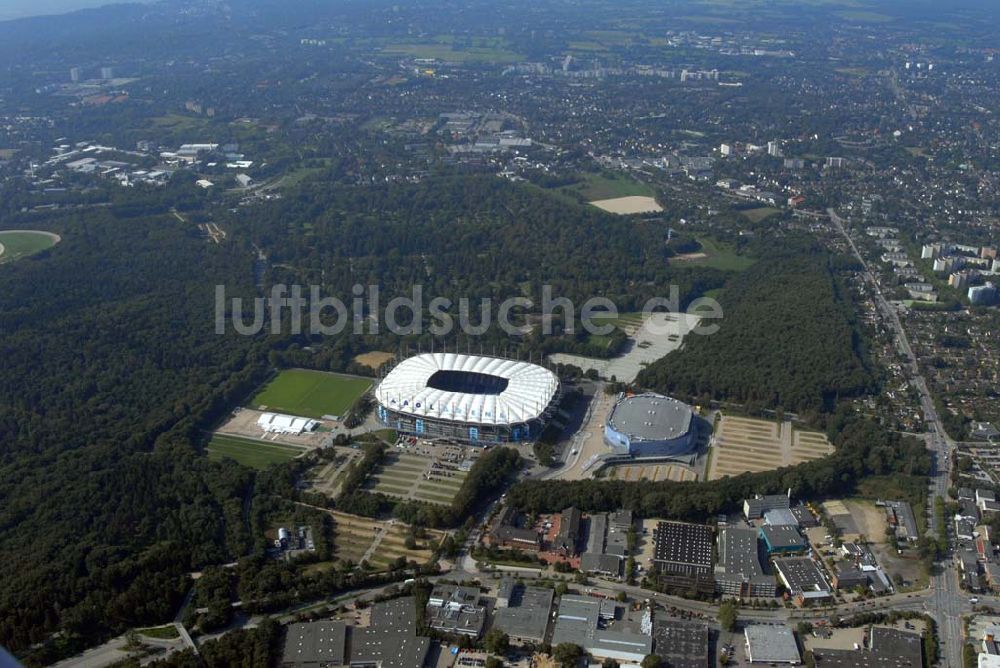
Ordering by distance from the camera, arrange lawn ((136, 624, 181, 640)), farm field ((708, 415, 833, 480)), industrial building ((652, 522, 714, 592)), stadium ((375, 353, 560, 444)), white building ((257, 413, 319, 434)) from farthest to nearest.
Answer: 1. white building ((257, 413, 319, 434))
2. stadium ((375, 353, 560, 444))
3. farm field ((708, 415, 833, 480))
4. industrial building ((652, 522, 714, 592))
5. lawn ((136, 624, 181, 640))

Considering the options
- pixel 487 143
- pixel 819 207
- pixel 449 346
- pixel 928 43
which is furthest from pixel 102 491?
pixel 928 43

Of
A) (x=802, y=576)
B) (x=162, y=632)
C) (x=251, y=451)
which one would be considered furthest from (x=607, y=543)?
(x=251, y=451)

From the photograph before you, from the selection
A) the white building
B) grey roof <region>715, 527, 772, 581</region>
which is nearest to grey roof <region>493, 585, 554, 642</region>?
grey roof <region>715, 527, 772, 581</region>

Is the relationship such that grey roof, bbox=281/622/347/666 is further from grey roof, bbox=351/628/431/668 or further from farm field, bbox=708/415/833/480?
farm field, bbox=708/415/833/480

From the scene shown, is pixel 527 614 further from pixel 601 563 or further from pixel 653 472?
pixel 653 472

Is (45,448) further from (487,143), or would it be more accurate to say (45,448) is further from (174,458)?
(487,143)
